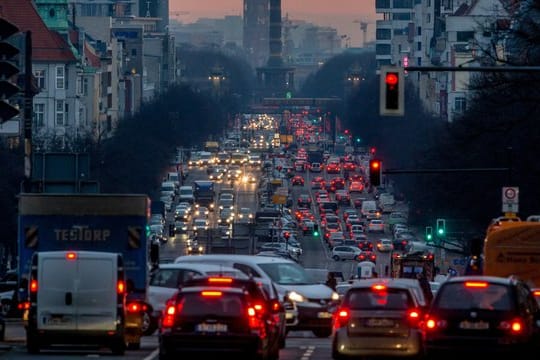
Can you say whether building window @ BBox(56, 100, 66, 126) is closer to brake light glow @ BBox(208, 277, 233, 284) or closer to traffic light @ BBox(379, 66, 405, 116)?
traffic light @ BBox(379, 66, 405, 116)

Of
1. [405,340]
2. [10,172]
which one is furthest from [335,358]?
[10,172]

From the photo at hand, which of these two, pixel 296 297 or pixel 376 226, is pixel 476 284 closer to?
pixel 296 297

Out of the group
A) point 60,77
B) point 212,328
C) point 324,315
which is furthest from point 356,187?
point 212,328

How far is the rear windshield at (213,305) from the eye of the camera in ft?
97.0

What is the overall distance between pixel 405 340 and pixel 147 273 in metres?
7.45

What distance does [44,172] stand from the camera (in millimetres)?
49844

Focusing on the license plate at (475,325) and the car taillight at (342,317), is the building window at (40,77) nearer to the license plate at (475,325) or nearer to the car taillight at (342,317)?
the car taillight at (342,317)

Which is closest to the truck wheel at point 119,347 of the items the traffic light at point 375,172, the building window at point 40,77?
the traffic light at point 375,172

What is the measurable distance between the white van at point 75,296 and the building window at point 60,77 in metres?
115

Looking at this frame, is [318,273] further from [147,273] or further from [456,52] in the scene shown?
[456,52]

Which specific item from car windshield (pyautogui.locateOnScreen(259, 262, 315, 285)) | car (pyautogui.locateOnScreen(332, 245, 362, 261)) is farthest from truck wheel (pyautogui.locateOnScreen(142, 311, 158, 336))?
car (pyautogui.locateOnScreen(332, 245, 362, 261))

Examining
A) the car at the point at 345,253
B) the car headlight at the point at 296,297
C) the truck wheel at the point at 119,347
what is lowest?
the car at the point at 345,253

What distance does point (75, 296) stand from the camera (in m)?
33.3

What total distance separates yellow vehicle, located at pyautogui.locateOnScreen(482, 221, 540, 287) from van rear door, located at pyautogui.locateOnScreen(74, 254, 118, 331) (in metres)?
9.94
